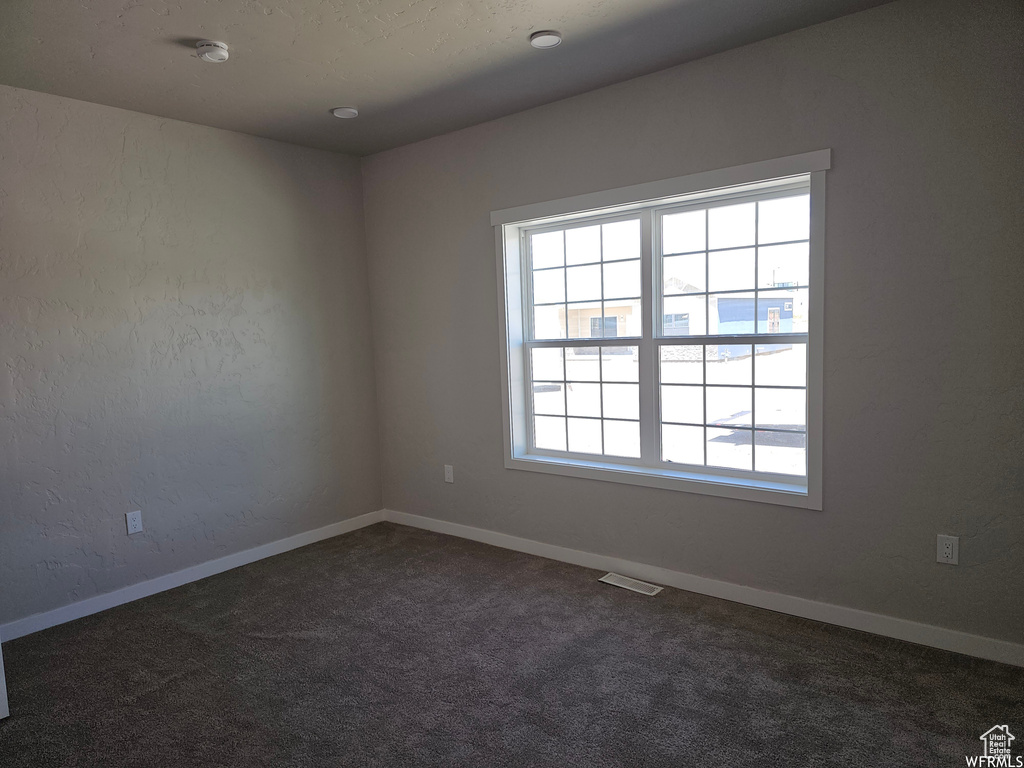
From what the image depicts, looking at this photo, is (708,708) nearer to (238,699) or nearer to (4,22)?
(238,699)

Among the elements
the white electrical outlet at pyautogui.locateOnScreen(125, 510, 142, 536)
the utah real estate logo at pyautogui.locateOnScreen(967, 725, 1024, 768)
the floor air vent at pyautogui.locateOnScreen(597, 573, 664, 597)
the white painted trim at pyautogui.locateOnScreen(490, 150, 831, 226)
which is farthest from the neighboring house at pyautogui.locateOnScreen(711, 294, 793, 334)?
the white electrical outlet at pyautogui.locateOnScreen(125, 510, 142, 536)

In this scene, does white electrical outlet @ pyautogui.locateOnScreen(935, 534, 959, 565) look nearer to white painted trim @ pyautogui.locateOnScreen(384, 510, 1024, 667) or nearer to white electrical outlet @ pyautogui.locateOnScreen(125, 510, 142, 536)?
white painted trim @ pyautogui.locateOnScreen(384, 510, 1024, 667)

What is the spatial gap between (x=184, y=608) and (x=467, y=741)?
200 centimetres

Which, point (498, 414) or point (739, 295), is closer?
point (739, 295)

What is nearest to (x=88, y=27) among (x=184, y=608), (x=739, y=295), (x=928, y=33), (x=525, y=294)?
(x=525, y=294)

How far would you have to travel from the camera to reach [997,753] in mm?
2014

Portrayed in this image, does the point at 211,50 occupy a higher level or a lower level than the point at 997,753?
higher

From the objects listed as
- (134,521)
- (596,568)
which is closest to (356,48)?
(134,521)

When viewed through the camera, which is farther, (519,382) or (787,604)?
(519,382)

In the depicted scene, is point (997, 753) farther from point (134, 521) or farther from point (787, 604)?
point (134, 521)

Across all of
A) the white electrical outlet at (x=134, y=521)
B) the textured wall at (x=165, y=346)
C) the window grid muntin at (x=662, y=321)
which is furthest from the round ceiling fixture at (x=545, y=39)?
the white electrical outlet at (x=134, y=521)

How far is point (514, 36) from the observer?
2.78 m

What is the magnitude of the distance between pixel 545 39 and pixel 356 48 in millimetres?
846

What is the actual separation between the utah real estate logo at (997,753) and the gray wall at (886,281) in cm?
58
